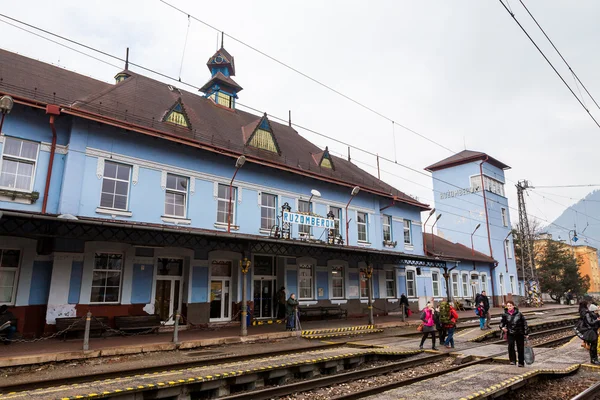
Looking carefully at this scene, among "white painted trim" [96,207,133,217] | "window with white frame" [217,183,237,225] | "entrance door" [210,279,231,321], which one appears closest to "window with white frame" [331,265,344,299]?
"entrance door" [210,279,231,321]

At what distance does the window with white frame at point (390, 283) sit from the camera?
25391mm

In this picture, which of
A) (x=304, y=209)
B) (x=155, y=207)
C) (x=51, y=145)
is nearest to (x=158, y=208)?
(x=155, y=207)

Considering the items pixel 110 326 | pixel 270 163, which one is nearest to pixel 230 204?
pixel 270 163

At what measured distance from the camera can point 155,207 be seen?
15.6 meters

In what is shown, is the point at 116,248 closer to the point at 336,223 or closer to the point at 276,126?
the point at 336,223

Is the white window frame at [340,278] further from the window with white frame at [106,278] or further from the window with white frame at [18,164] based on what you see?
the window with white frame at [18,164]

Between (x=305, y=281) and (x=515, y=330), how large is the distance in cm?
1230

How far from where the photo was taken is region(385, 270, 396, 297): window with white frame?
25.4 m

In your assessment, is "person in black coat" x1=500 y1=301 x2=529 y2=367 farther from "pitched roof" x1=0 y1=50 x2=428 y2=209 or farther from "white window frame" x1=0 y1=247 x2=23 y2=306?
"white window frame" x1=0 y1=247 x2=23 y2=306

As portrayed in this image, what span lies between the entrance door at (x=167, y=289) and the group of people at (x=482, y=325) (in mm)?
9815

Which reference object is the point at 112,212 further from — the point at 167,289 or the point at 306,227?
the point at 306,227

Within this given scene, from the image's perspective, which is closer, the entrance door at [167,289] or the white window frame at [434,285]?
the entrance door at [167,289]

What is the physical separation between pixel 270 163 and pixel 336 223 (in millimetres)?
6017

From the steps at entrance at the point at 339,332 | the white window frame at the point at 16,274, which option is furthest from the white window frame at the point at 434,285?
the white window frame at the point at 16,274
